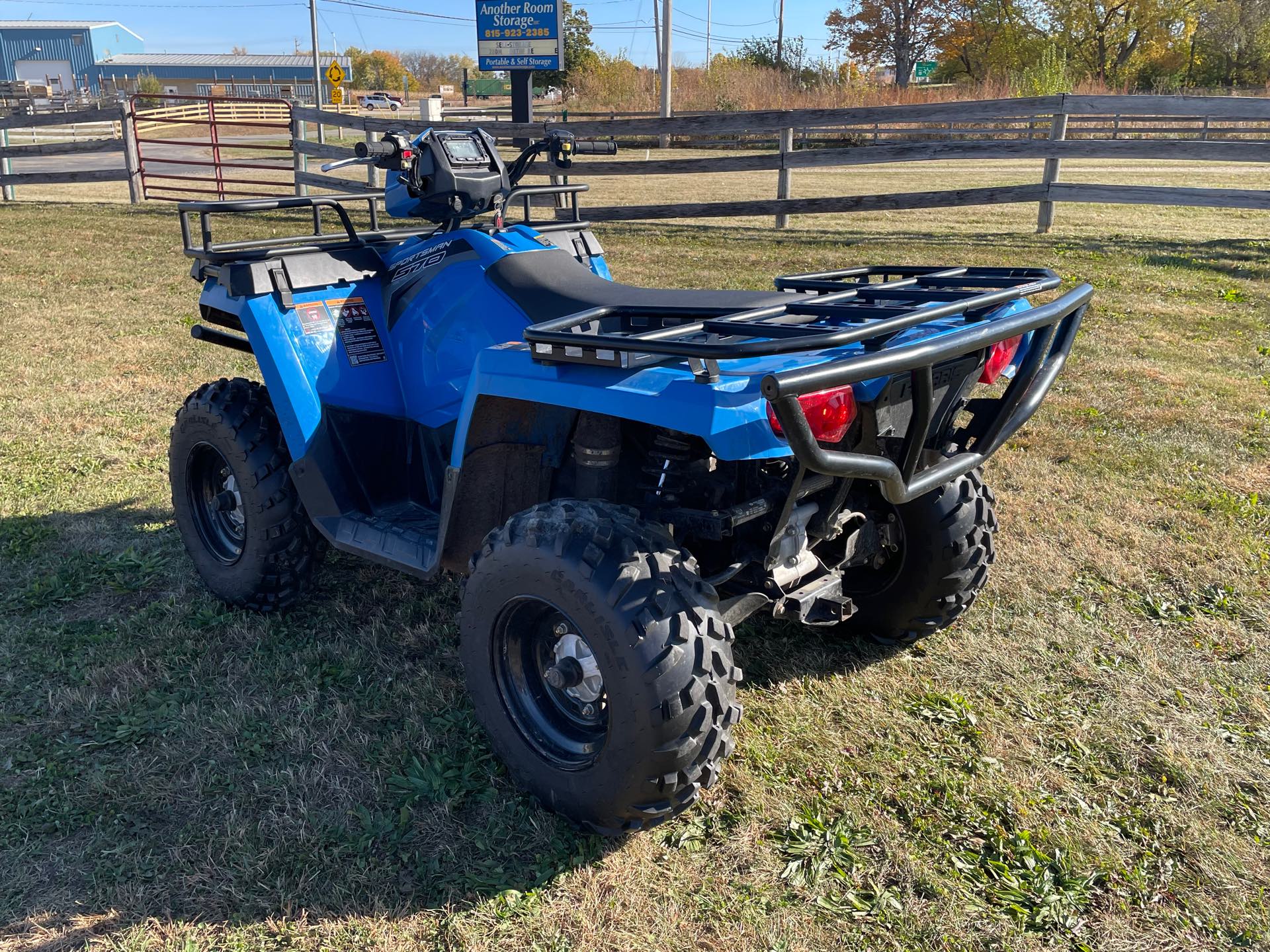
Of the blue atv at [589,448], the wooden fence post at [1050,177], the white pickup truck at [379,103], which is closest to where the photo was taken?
the blue atv at [589,448]

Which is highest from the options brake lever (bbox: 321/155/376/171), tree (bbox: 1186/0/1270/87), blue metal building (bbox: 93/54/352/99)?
blue metal building (bbox: 93/54/352/99)

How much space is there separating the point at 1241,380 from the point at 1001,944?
564cm

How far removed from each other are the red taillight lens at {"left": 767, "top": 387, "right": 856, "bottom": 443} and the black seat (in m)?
0.46

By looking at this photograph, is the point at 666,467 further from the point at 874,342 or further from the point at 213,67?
the point at 213,67

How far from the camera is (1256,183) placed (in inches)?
724

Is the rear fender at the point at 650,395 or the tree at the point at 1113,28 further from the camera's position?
the tree at the point at 1113,28

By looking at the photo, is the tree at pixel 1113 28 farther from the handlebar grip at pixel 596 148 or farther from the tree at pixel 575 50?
the handlebar grip at pixel 596 148

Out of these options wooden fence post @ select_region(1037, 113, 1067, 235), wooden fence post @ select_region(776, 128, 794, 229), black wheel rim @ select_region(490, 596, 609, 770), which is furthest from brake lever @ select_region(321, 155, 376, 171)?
wooden fence post @ select_region(1037, 113, 1067, 235)

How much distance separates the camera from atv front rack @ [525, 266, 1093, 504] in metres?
2.07

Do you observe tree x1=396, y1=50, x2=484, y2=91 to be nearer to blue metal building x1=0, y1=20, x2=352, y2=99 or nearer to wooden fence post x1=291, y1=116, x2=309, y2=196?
blue metal building x1=0, y1=20, x2=352, y2=99

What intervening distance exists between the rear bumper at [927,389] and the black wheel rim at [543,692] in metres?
0.89

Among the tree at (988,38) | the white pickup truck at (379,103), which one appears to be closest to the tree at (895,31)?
the tree at (988,38)

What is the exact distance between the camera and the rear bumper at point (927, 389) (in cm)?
200

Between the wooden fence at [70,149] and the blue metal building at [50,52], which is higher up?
the blue metal building at [50,52]
